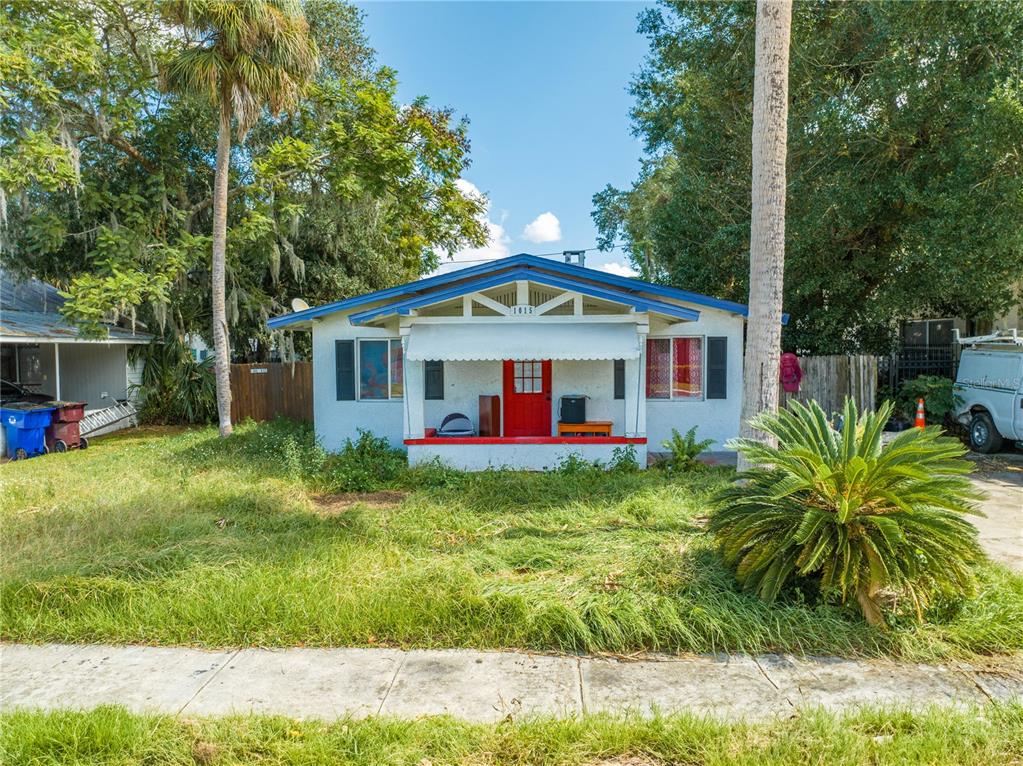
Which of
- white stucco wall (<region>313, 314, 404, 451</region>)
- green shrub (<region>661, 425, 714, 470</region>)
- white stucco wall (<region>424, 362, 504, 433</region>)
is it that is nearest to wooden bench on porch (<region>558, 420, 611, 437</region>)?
green shrub (<region>661, 425, 714, 470</region>)

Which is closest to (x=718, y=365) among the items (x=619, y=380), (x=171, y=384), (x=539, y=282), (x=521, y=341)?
(x=619, y=380)

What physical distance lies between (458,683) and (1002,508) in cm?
756

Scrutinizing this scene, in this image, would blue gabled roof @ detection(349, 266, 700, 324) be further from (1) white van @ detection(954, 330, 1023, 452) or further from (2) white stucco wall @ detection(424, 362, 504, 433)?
(1) white van @ detection(954, 330, 1023, 452)

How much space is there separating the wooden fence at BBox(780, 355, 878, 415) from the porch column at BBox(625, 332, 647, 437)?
15.6ft

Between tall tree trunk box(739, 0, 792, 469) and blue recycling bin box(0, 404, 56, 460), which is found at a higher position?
tall tree trunk box(739, 0, 792, 469)

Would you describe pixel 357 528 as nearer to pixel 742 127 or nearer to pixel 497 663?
pixel 497 663

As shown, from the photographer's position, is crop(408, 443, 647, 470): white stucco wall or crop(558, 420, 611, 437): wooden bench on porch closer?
crop(408, 443, 647, 470): white stucco wall

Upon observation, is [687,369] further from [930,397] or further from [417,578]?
[417,578]

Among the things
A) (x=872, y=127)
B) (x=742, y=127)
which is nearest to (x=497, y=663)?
(x=872, y=127)

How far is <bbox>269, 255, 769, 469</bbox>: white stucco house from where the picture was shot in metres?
10.1

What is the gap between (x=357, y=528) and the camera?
6730mm

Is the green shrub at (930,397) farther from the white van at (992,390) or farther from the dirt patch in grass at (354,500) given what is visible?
the dirt patch in grass at (354,500)

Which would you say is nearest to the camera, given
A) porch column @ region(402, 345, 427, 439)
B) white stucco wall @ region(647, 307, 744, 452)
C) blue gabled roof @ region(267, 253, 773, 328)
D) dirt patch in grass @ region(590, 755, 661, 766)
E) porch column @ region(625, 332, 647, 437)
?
dirt patch in grass @ region(590, 755, 661, 766)

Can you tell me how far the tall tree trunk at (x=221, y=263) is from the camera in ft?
41.5
